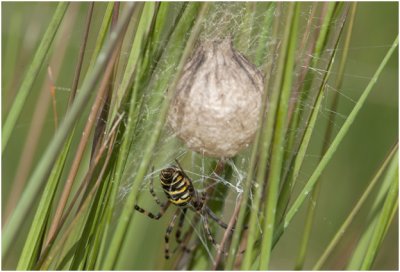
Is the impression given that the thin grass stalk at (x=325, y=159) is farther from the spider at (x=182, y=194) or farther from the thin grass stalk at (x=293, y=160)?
the spider at (x=182, y=194)

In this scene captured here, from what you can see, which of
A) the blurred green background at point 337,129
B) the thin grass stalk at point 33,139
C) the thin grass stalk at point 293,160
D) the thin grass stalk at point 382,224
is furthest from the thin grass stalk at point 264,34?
the blurred green background at point 337,129

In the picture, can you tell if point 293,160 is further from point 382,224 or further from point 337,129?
point 337,129

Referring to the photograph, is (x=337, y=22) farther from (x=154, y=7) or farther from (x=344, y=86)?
(x=344, y=86)

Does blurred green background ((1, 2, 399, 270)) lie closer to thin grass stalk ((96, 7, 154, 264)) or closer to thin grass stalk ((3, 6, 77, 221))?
thin grass stalk ((3, 6, 77, 221))

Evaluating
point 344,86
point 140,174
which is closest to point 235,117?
point 140,174

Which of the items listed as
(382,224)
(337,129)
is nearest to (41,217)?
(382,224)

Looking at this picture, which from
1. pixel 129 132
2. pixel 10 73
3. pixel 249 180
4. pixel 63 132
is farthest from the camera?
pixel 10 73
